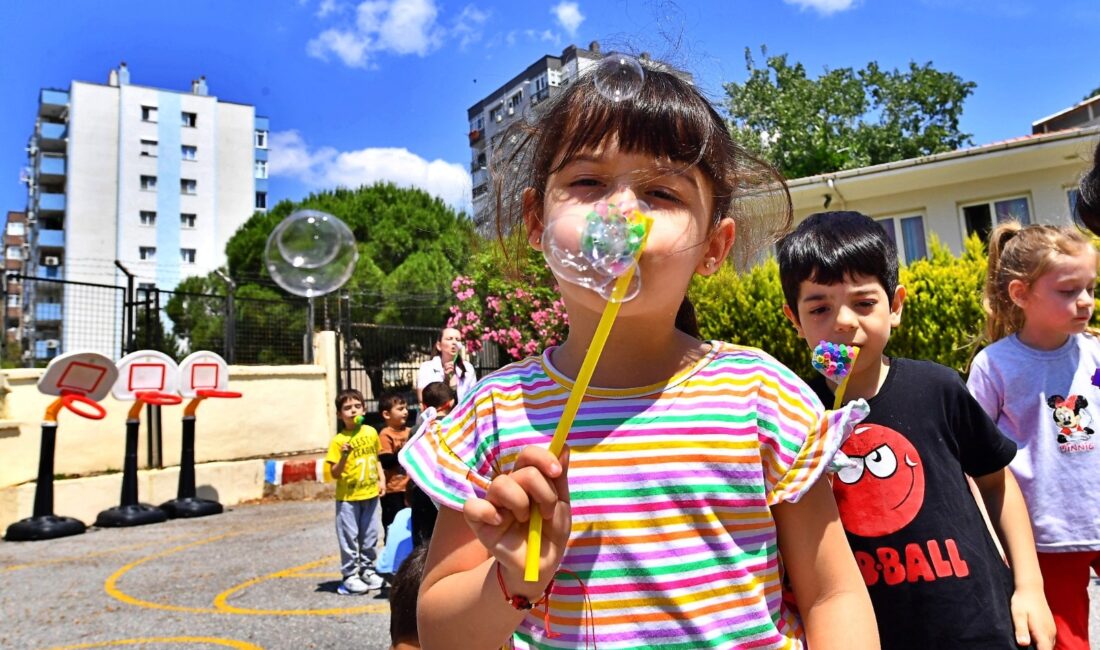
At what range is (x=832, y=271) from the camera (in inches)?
73.0

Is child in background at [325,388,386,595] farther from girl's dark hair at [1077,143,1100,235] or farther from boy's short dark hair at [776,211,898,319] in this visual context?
girl's dark hair at [1077,143,1100,235]

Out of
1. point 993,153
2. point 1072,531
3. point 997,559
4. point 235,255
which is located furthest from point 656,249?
point 235,255

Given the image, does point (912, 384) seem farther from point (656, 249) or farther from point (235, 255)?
point (235, 255)

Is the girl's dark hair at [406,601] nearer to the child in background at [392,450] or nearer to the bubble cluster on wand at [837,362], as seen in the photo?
the bubble cluster on wand at [837,362]

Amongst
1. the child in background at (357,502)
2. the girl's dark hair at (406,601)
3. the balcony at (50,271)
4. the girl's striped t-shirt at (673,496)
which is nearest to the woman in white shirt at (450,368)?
the child in background at (357,502)

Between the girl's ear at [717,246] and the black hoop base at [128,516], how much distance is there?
9319 mm

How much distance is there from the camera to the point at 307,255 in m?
→ 8.23

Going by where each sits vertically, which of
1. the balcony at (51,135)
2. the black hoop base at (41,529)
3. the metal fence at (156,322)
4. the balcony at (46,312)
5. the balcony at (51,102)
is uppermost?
the balcony at (51,102)

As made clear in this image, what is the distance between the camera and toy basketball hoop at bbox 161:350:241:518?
949cm

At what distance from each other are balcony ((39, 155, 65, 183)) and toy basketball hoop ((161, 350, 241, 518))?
158 ft

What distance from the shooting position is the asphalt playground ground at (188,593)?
15.0ft

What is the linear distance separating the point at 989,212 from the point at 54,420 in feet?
49.0

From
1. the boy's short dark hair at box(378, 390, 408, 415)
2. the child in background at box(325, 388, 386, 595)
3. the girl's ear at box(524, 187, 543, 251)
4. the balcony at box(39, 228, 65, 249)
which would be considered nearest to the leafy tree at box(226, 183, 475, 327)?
the boy's short dark hair at box(378, 390, 408, 415)

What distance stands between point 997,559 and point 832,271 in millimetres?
734
